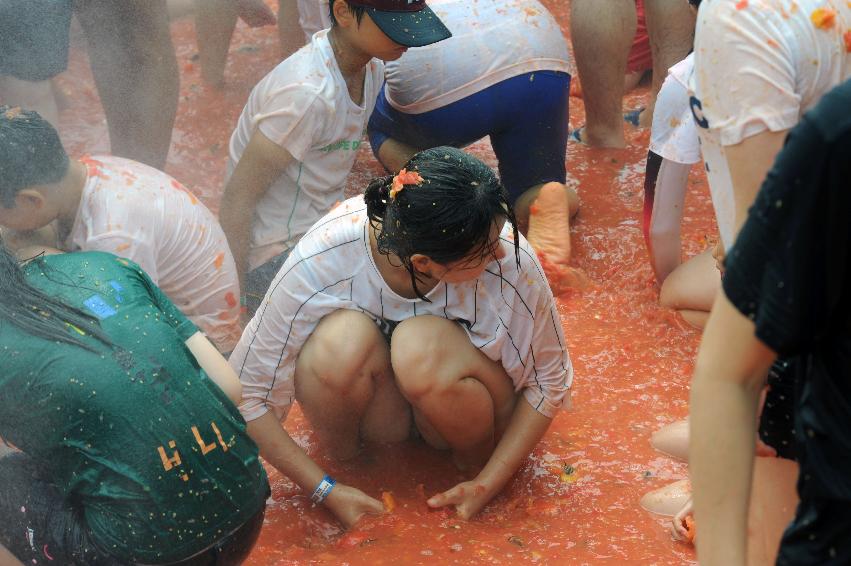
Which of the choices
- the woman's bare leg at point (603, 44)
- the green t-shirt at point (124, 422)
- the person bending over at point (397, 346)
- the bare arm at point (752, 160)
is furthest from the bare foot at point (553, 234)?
the bare arm at point (752, 160)

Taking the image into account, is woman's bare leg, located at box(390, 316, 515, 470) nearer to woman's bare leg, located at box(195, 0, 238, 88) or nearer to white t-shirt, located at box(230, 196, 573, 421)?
white t-shirt, located at box(230, 196, 573, 421)

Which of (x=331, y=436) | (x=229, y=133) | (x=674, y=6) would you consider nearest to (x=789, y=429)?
(x=331, y=436)

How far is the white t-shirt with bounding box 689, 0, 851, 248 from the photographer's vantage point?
1.76 m

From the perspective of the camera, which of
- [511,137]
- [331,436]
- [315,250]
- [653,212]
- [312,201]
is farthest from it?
[511,137]

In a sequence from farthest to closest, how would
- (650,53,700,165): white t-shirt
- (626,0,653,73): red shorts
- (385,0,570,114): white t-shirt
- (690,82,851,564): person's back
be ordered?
(626,0,653,73): red shorts < (385,0,570,114): white t-shirt < (650,53,700,165): white t-shirt < (690,82,851,564): person's back

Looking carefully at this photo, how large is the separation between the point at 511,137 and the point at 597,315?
0.75 metres

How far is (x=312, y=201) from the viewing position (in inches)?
140

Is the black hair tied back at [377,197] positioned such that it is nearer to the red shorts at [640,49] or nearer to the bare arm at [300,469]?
the bare arm at [300,469]

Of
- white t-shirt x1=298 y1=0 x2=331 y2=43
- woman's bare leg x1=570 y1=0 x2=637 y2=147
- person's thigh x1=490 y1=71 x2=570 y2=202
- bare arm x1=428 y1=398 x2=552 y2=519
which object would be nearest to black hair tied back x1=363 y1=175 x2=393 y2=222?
bare arm x1=428 y1=398 x2=552 y2=519

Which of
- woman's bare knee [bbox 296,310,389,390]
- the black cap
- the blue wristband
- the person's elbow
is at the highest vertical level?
the black cap

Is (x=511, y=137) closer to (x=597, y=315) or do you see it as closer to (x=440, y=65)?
(x=440, y=65)

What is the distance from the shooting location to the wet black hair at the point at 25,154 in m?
2.70

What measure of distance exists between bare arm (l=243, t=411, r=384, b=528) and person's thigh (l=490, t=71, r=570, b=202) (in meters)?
1.60

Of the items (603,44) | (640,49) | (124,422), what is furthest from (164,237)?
(640,49)
